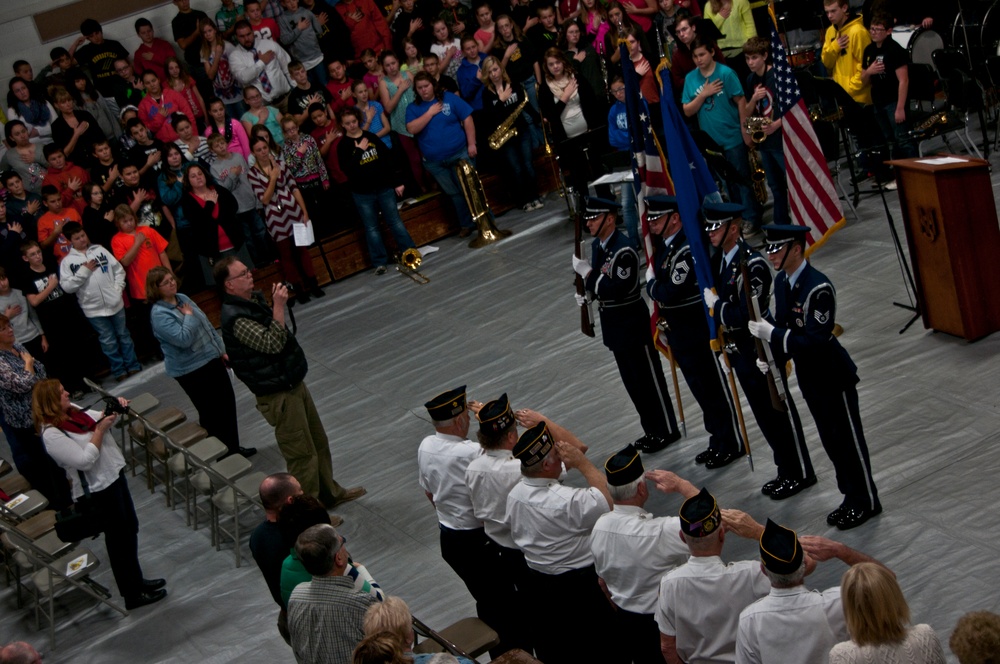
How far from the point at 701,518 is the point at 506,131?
9554 mm

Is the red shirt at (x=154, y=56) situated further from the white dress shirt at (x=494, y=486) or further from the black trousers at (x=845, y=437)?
the black trousers at (x=845, y=437)

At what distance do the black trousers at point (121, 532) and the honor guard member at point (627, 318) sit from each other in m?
3.31

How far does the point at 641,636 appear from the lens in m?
5.31

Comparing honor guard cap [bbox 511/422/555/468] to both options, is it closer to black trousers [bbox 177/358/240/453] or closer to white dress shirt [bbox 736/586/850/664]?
white dress shirt [bbox 736/586/850/664]

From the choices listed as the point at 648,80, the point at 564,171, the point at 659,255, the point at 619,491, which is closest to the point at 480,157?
the point at 564,171

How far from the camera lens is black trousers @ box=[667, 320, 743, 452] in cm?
763

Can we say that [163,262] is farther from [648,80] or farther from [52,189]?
[648,80]

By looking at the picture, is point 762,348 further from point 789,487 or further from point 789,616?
point 789,616

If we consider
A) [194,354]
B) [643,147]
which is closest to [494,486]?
[643,147]

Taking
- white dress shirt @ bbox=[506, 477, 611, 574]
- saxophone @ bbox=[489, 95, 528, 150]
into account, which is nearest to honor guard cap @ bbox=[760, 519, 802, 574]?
white dress shirt @ bbox=[506, 477, 611, 574]

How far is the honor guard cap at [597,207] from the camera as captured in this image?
7734mm

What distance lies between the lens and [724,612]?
4652 millimetres

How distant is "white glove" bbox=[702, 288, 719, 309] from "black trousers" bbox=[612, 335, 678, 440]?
920 mm

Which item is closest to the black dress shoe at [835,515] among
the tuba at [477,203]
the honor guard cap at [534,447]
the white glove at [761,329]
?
the white glove at [761,329]
